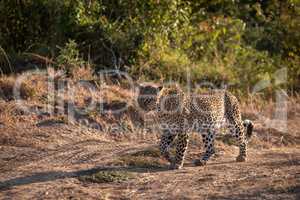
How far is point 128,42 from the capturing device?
1509 centimetres

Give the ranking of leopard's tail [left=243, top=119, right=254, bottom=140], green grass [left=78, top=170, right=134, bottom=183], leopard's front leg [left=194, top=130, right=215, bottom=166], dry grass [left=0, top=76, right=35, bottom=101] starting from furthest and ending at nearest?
dry grass [left=0, top=76, right=35, bottom=101] → leopard's tail [left=243, top=119, right=254, bottom=140] → leopard's front leg [left=194, top=130, right=215, bottom=166] → green grass [left=78, top=170, right=134, bottom=183]

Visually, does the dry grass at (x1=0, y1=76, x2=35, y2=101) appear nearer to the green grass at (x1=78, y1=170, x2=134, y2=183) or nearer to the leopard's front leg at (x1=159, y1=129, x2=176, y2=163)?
the leopard's front leg at (x1=159, y1=129, x2=176, y2=163)

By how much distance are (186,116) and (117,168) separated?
1260 mm

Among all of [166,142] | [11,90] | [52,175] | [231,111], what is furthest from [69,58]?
[52,175]

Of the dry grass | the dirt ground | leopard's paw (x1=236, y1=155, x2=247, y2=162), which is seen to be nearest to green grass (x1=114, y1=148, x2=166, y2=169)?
the dirt ground

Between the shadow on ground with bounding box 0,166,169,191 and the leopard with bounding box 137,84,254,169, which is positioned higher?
the leopard with bounding box 137,84,254,169

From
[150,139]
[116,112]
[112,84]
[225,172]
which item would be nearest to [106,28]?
[112,84]

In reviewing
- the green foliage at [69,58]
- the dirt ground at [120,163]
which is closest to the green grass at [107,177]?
the dirt ground at [120,163]

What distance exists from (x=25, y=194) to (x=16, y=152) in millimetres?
2119

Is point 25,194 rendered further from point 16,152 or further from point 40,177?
point 16,152

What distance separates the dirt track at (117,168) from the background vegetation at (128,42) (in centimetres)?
330

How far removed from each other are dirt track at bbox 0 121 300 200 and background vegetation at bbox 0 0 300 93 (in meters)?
3.30

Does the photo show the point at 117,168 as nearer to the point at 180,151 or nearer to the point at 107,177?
the point at 107,177

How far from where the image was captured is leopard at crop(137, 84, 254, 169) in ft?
32.5
